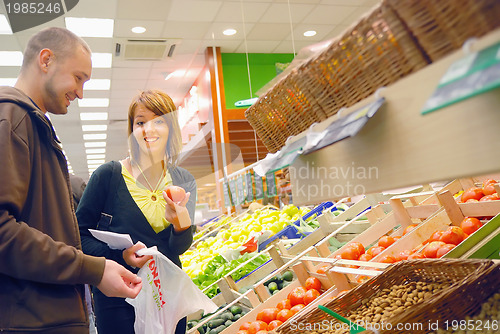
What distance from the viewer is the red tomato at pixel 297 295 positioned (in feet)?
6.80

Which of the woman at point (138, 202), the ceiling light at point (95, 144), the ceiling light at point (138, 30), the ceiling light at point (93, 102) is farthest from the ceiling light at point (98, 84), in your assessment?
the woman at point (138, 202)

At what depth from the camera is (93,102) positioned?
846 centimetres

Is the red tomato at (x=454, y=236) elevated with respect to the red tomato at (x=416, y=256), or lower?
elevated

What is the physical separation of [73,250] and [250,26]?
17.3 feet

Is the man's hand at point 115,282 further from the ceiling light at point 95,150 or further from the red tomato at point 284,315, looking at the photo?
the ceiling light at point 95,150

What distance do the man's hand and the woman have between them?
0.31 metres

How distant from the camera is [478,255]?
5.23 feet

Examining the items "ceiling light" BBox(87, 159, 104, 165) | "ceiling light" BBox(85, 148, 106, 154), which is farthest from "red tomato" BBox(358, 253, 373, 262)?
"ceiling light" BBox(87, 159, 104, 165)

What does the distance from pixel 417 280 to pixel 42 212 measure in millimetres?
1269

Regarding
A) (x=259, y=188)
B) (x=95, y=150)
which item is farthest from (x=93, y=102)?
(x=259, y=188)

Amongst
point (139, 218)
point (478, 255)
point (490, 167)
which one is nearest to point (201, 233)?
point (139, 218)

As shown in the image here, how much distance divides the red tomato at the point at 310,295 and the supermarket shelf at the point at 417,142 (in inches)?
43.3

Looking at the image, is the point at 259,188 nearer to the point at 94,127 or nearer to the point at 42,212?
the point at 42,212

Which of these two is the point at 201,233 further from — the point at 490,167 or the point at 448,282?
the point at 490,167
